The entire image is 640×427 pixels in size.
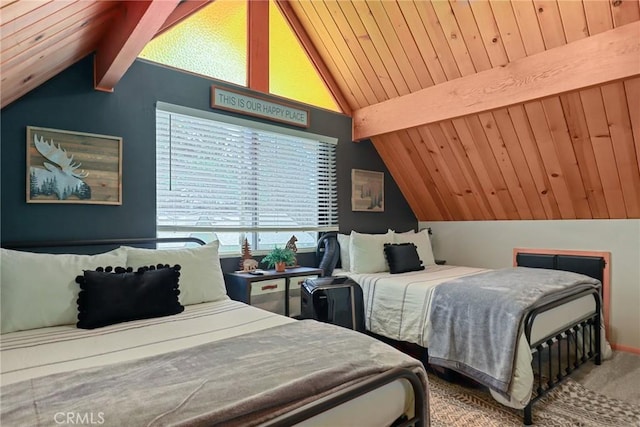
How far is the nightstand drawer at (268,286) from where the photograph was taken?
114 inches

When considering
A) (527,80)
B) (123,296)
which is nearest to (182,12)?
(123,296)

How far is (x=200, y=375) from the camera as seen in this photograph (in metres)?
1.13

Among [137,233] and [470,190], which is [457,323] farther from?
[137,233]

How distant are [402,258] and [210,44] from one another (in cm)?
256

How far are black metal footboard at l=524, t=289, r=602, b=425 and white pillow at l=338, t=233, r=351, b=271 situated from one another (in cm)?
174

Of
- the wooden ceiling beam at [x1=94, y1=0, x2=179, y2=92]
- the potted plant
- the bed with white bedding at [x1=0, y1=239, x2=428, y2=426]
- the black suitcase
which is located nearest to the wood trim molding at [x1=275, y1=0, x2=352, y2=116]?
the potted plant

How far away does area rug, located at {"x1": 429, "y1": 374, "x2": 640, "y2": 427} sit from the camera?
212 centimetres

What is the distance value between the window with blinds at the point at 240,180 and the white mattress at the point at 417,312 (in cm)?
85

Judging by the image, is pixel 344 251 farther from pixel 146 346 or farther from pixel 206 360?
pixel 206 360

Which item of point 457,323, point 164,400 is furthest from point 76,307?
point 457,323

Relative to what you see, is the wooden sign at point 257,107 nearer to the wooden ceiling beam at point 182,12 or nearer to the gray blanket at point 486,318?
the wooden ceiling beam at point 182,12

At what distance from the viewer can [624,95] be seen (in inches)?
103

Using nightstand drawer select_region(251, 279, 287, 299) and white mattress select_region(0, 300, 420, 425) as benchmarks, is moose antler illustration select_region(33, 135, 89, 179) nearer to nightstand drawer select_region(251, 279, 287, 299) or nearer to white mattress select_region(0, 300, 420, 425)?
white mattress select_region(0, 300, 420, 425)

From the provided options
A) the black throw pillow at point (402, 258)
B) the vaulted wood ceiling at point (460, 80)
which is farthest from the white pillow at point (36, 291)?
the black throw pillow at point (402, 258)
